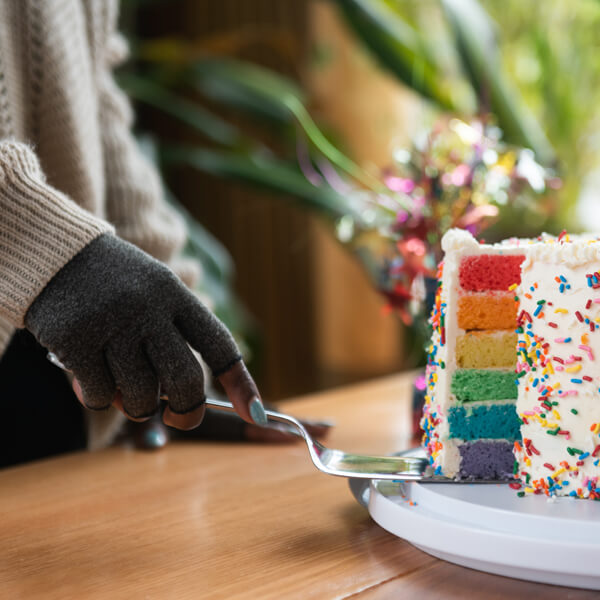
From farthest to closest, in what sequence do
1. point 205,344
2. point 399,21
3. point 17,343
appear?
point 399,21
point 17,343
point 205,344

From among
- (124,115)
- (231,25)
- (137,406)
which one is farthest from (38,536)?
(231,25)

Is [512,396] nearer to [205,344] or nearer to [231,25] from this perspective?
[205,344]

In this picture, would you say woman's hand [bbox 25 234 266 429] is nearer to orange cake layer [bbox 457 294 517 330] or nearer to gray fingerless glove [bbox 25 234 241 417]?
gray fingerless glove [bbox 25 234 241 417]

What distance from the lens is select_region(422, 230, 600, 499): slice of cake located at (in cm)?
56

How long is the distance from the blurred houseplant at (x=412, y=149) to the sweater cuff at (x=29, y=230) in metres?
0.42

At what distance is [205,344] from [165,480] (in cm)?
24

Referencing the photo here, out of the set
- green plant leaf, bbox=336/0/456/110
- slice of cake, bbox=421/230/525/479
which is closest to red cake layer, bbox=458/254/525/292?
slice of cake, bbox=421/230/525/479

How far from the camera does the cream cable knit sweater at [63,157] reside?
1.94ft

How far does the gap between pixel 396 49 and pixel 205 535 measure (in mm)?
1171

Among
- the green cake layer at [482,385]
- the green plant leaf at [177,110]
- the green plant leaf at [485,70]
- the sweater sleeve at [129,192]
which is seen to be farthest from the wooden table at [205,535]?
the green plant leaf at [177,110]

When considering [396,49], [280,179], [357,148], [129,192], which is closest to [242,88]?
[280,179]

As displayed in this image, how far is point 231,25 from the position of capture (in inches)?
116

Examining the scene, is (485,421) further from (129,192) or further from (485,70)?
(485,70)

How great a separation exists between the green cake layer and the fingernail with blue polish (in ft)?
0.55
